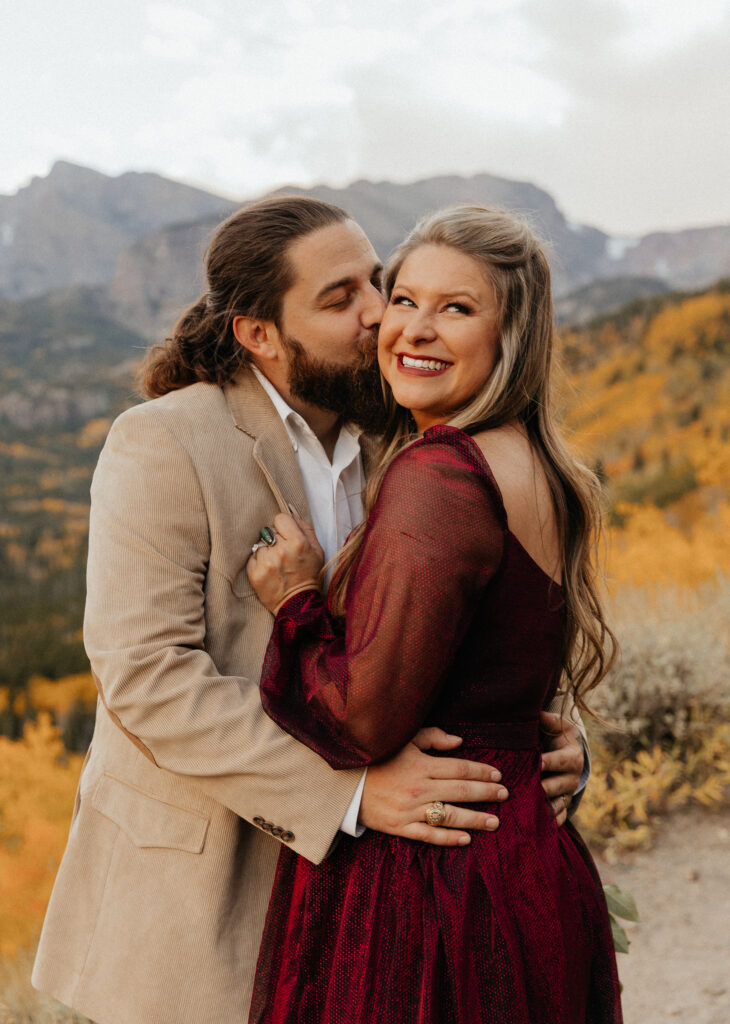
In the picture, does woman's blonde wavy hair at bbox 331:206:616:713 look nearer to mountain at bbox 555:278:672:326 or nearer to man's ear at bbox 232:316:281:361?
man's ear at bbox 232:316:281:361

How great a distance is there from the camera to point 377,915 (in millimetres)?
→ 1472

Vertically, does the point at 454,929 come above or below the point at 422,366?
below

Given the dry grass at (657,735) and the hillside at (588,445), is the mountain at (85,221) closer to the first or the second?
the hillside at (588,445)

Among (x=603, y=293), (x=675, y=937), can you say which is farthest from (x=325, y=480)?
(x=603, y=293)

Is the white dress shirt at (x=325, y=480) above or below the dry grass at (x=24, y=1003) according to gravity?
above

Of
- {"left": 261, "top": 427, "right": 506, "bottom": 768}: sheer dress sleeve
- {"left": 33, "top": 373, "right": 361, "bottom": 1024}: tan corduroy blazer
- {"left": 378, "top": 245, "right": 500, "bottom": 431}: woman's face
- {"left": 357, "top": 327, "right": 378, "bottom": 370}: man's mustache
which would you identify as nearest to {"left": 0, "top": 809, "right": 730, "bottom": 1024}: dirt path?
{"left": 33, "top": 373, "right": 361, "bottom": 1024}: tan corduroy blazer

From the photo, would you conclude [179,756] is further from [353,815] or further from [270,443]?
[270,443]

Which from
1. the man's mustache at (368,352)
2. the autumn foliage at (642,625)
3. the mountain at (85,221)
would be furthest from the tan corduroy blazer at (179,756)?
the mountain at (85,221)

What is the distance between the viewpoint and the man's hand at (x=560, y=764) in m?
1.75

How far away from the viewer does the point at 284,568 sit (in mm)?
1723

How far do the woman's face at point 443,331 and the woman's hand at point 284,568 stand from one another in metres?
0.36

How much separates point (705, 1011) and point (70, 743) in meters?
16.1

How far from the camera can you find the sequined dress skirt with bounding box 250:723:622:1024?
1.41 metres

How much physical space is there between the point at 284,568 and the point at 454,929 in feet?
2.37
